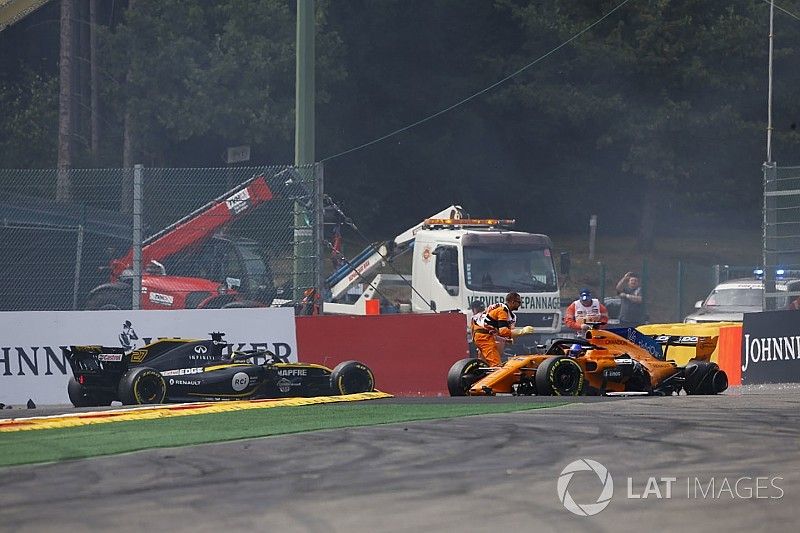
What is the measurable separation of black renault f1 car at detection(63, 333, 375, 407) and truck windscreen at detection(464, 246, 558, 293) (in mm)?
7962

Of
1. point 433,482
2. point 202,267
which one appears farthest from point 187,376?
point 433,482

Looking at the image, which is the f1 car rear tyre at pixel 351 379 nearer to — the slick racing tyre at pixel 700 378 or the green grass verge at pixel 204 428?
the green grass verge at pixel 204 428

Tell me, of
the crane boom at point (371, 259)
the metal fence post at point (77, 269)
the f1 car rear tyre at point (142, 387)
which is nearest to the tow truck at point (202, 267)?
the metal fence post at point (77, 269)

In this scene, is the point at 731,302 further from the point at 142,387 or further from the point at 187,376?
the point at 142,387

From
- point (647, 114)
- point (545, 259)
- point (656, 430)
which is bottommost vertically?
point (656, 430)

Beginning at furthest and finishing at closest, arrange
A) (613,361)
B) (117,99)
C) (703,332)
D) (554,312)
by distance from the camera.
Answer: (117,99) → (554,312) → (703,332) → (613,361)

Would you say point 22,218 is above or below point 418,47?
below

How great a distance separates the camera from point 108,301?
17.5m

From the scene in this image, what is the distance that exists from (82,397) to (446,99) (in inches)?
1114

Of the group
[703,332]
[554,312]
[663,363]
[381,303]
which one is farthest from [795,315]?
[381,303]

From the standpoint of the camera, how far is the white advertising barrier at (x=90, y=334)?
631 inches

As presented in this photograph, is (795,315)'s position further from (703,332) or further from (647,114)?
(647,114)

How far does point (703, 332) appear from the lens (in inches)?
779

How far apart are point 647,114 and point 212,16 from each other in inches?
501
